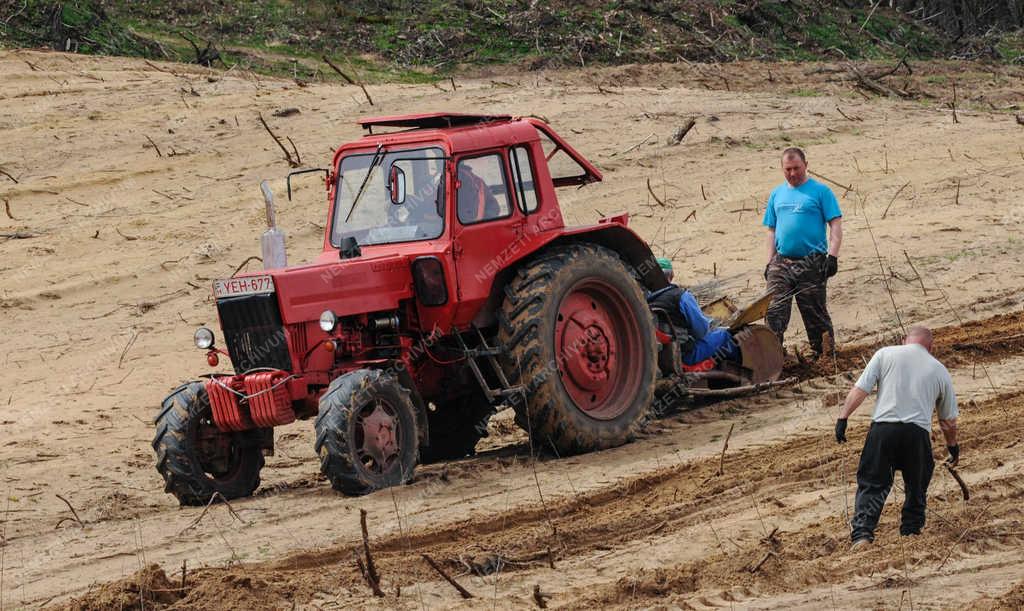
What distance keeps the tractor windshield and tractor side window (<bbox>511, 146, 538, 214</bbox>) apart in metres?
0.59

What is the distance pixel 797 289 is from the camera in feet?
38.8

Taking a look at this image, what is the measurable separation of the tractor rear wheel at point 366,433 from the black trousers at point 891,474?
2882 mm

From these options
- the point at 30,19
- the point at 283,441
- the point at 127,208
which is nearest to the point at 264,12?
the point at 30,19

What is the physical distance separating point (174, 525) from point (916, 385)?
4145 mm

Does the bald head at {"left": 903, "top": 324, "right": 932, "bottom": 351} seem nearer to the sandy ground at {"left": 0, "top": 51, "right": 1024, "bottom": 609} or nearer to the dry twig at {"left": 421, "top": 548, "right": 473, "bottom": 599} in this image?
the sandy ground at {"left": 0, "top": 51, "right": 1024, "bottom": 609}

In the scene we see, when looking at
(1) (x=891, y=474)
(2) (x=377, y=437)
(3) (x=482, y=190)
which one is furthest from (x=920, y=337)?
(3) (x=482, y=190)

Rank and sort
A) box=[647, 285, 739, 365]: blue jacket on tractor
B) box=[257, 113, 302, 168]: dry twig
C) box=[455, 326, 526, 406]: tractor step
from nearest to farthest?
1. box=[455, 326, 526, 406]: tractor step
2. box=[647, 285, 739, 365]: blue jacket on tractor
3. box=[257, 113, 302, 168]: dry twig

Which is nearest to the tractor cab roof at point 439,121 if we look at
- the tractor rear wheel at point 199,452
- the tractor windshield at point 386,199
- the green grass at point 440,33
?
the tractor windshield at point 386,199

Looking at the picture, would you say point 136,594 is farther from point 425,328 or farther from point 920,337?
point 920,337

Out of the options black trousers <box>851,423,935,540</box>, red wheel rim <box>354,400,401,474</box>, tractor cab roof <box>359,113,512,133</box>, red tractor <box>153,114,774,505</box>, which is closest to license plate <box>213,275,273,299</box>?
red tractor <box>153,114,774,505</box>

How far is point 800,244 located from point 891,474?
454cm

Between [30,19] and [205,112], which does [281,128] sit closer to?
[205,112]

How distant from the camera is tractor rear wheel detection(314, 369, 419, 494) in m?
8.65

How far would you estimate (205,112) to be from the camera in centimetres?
1811
